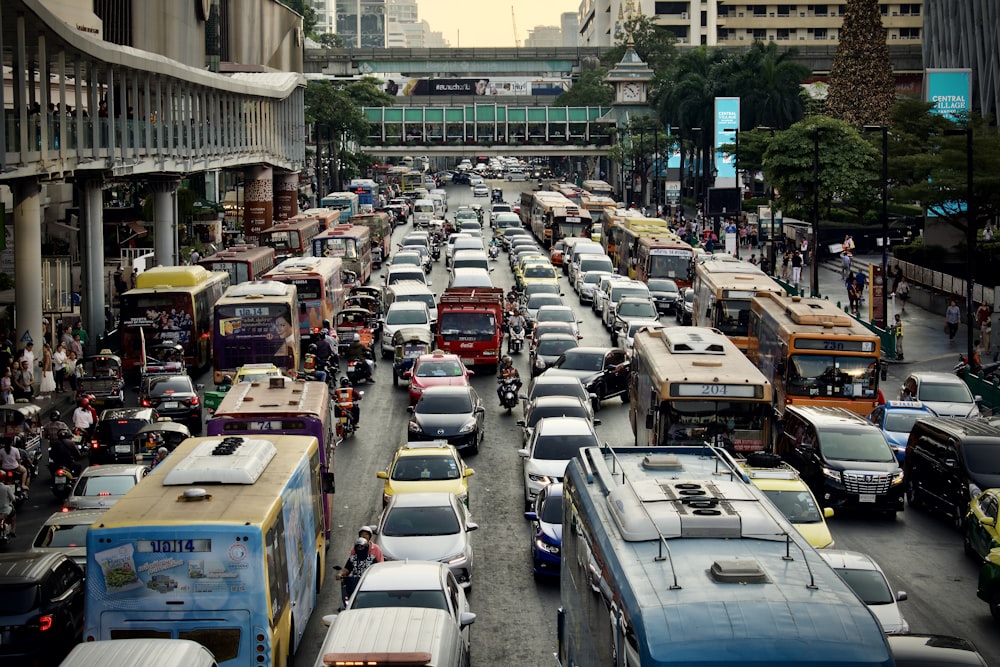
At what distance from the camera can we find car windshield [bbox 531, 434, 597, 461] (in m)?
25.8

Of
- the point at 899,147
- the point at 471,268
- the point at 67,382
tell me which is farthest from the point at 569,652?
the point at 899,147

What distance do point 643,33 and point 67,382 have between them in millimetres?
121355

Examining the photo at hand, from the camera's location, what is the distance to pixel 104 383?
35000 millimetres

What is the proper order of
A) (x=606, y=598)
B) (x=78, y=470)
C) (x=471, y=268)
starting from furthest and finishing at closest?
(x=471, y=268) → (x=78, y=470) → (x=606, y=598)

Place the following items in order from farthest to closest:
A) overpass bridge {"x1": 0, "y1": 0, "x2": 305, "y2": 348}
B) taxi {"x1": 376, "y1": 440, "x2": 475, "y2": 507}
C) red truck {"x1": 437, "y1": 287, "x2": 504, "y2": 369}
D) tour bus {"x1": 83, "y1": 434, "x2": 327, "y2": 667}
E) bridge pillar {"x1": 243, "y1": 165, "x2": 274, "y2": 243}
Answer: bridge pillar {"x1": 243, "y1": 165, "x2": 274, "y2": 243} → red truck {"x1": 437, "y1": 287, "x2": 504, "y2": 369} → overpass bridge {"x1": 0, "y1": 0, "x2": 305, "y2": 348} → taxi {"x1": 376, "y1": 440, "x2": 475, "y2": 507} → tour bus {"x1": 83, "y1": 434, "x2": 327, "y2": 667}

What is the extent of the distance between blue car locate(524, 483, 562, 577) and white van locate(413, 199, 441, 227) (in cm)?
6633

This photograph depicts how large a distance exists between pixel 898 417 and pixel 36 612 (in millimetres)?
19490

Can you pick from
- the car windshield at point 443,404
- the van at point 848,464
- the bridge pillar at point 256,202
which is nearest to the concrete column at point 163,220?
the bridge pillar at point 256,202

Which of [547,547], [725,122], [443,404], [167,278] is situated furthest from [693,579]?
[725,122]

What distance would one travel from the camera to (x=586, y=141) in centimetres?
13538

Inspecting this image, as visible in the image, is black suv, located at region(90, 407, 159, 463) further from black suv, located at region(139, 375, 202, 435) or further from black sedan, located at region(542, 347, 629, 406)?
black sedan, located at region(542, 347, 629, 406)

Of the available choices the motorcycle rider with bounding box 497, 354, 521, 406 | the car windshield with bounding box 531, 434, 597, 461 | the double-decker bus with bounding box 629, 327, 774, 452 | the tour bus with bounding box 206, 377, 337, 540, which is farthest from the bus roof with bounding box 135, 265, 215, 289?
the double-decker bus with bounding box 629, 327, 774, 452

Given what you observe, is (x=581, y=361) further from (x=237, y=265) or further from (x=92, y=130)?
(x=92, y=130)

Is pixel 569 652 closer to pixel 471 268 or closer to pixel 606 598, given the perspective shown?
pixel 606 598
